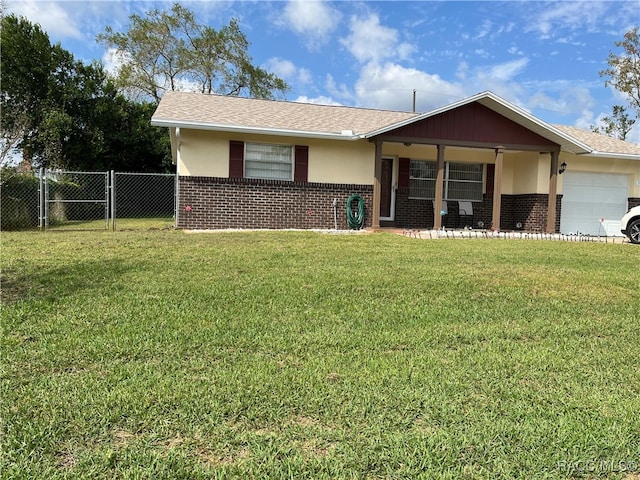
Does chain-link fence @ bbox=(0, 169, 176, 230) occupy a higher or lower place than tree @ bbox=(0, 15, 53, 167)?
lower

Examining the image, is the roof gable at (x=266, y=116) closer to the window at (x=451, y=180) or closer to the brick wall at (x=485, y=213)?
the window at (x=451, y=180)

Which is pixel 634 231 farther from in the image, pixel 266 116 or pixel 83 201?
pixel 83 201

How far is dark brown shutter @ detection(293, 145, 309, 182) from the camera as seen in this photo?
12.7 m

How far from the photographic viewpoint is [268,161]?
12.6 metres

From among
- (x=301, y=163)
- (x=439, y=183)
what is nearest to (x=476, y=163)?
(x=439, y=183)

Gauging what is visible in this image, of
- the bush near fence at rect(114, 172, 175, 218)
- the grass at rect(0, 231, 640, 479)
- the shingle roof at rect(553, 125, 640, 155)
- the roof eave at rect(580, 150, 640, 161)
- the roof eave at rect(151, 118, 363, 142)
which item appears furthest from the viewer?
the bush near fence at rect(114, 172, 175, 218)

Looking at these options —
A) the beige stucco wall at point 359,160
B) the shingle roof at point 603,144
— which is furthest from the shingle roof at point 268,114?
the shingle roof at point 603,144

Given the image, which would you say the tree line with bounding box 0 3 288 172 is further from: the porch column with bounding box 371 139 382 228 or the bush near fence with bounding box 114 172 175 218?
the porch column with bounding box 371 139 382 228

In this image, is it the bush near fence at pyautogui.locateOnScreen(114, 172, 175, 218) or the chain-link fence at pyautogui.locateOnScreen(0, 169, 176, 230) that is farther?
the bush near fence at pyautogui.locateOnScreen(114, 172, 175, 218)

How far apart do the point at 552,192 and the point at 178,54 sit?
26.4 metres

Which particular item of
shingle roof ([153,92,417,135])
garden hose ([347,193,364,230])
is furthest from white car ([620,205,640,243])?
garden hose ([347,193,364,230])

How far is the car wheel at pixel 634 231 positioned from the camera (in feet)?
37.7

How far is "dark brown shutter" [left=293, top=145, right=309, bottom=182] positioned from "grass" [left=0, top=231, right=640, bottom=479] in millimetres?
6813

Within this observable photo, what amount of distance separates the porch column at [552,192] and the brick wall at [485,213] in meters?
0.22
